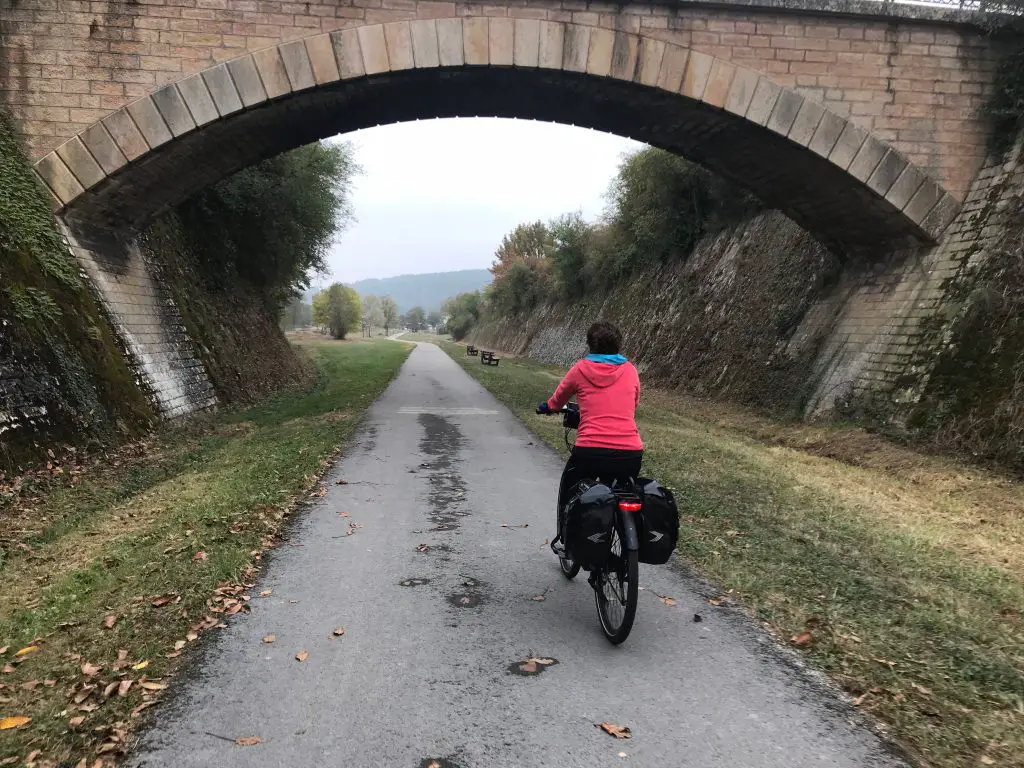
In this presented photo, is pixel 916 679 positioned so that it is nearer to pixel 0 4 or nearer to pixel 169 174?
pixel 169 174

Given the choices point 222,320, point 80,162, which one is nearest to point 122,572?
point 80,162

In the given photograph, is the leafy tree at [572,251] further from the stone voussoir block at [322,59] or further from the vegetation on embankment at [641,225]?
the stone voussoir block at [322,59]

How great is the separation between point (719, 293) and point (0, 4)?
1929 cm

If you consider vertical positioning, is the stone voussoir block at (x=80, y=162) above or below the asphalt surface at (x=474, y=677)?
above

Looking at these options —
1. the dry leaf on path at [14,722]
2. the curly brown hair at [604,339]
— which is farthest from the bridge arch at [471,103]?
the dry leaf on path at [14,722]

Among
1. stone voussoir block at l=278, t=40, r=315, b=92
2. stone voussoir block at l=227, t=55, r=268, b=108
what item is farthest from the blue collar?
stone voussoir block at l=227, t=55, r=268, b=108

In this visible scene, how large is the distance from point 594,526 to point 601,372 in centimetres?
103

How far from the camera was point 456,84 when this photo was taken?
498 inches

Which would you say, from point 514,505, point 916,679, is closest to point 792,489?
point 514,505

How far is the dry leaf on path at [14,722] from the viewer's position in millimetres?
2716

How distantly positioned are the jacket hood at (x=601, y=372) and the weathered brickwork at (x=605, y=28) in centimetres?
931

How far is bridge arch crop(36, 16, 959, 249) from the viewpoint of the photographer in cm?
1090

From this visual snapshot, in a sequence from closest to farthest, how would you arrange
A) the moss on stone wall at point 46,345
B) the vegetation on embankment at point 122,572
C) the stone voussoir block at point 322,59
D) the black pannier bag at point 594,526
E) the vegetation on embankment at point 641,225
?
the vegetation on embankment at point 122,572 → the black pannier bag at point 594,526 → the moss on stone wall at point 46,345 → the stone voussoir block at point 322,59 → the vegetation on embankment at point 641,225

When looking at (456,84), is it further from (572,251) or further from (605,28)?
(572,251)
